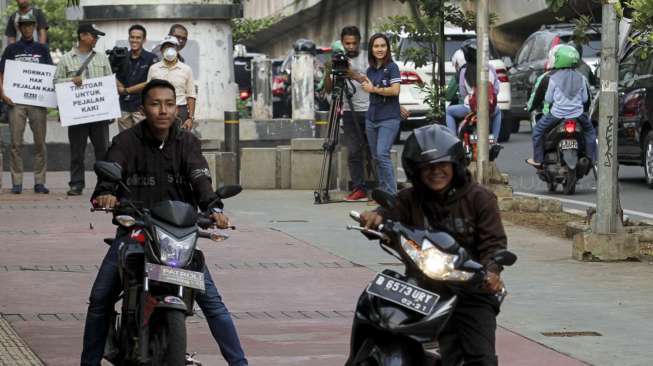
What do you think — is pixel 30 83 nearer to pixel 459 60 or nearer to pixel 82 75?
pixel 82 75

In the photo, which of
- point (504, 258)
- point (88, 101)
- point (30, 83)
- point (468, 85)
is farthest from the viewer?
point (468, 85)

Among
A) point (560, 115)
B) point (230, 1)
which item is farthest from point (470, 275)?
point (230, 1)

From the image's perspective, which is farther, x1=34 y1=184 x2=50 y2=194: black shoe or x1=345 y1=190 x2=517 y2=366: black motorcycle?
x1=34 y1=184 x2=50 y2=194: black shoe

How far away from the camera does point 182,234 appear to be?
691cm

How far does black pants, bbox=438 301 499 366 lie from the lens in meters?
6.16

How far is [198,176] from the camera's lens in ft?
24.3

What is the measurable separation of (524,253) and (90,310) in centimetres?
600

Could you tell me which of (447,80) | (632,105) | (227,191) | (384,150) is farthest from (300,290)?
(447,80)

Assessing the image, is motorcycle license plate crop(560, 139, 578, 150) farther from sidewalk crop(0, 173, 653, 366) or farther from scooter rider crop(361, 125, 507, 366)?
scooter rider crop(361, 125, 507, 366)

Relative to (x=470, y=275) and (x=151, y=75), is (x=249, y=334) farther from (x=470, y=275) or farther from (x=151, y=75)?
(x=151, y=75)

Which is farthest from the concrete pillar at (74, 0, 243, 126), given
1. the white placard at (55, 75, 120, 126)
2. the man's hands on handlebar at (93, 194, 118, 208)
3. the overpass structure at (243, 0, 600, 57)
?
the man's hands on handlebar at (93, 194, 118, 208)

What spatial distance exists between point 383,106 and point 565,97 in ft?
10.7

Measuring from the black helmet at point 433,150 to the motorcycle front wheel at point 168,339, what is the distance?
1.27 m

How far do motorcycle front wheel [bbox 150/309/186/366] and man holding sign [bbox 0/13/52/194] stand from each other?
430 inches
